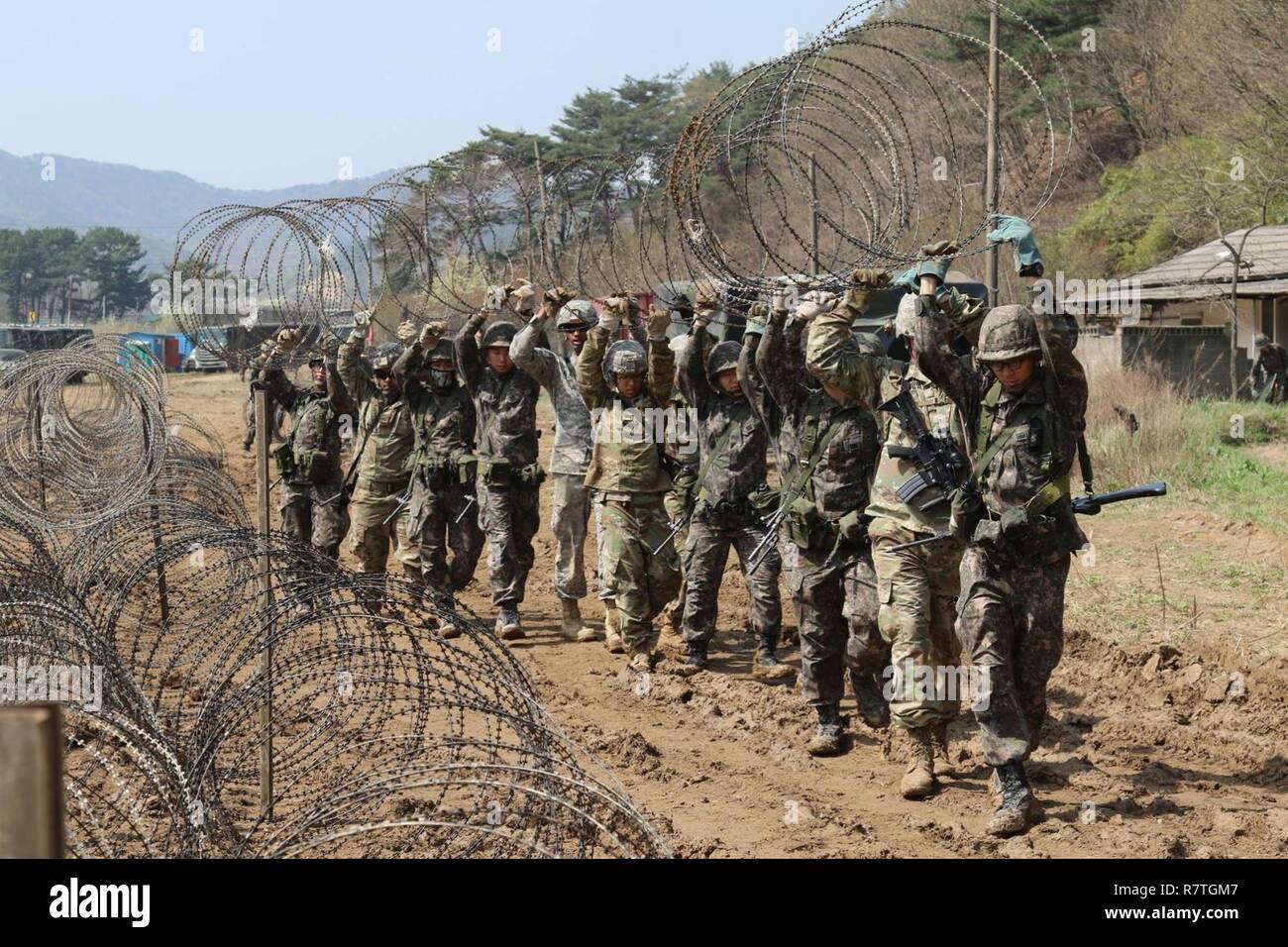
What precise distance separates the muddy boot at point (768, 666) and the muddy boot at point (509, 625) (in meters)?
2.01

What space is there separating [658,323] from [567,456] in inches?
65.7

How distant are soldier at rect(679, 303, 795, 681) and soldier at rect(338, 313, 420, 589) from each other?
3.01 m

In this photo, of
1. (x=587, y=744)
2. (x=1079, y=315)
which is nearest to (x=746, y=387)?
(x=587, y=744)

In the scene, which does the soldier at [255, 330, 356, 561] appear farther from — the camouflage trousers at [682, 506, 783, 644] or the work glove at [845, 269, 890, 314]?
the work glove at [845, 269, 890, 314]

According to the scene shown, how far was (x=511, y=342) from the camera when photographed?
1016cm

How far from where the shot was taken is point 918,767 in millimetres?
6629

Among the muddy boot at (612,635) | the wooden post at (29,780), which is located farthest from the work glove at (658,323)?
the wooden post at (29,780)

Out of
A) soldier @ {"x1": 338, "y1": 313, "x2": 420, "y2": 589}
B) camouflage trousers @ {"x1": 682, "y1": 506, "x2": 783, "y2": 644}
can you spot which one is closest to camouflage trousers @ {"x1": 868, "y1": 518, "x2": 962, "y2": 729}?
camouflage trousers @ {"x1": 682, "y1": 506, "x2": 783, "y2": 644}

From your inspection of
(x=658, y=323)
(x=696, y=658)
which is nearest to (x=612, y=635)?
(x=696, y=658)

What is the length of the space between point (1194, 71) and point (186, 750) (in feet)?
93.3

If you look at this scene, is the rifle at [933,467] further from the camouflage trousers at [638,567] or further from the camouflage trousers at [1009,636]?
the camouflage trousers at [638,567]

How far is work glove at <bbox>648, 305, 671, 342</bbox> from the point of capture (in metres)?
8.86

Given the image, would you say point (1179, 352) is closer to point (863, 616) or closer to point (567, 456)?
point (567, 456)

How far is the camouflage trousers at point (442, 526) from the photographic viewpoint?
34.8 feet
